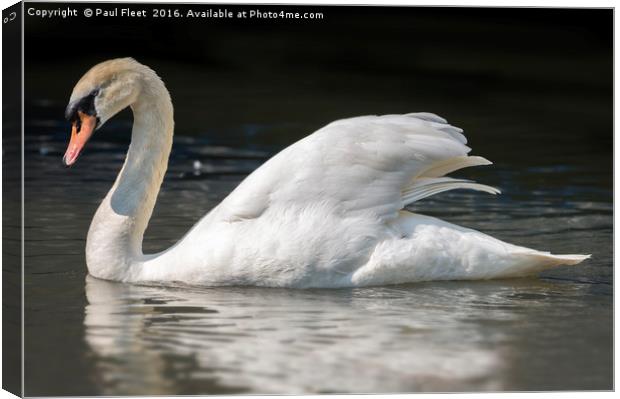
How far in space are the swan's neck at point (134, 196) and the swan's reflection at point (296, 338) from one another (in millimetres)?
178

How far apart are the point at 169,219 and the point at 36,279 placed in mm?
2203

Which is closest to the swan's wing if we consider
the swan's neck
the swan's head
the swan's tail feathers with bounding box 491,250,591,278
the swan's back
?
the swan's back

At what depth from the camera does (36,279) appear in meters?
10.4

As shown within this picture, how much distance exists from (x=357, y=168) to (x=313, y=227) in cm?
48

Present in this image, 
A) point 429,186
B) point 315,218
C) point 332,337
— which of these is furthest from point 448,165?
point 332,337

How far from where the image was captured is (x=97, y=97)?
1034 cm

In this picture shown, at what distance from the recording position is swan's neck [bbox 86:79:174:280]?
10617 millimetres

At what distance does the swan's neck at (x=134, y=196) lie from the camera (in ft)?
34.8

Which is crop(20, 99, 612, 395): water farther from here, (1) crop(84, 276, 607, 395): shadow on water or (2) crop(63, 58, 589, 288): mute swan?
(2) crop(63, 58, 589, 288): mute swan

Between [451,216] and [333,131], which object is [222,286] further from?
[451,216]

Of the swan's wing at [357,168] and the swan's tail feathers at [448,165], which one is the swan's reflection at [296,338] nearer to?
the swan's wing at [357,168]

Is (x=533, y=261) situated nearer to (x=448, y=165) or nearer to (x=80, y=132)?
(x=448, y=165)

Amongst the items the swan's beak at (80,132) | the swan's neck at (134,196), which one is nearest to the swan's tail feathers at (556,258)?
the swan's neck at (134,196)

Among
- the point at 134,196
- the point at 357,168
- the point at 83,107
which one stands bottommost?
the point at 134,196
